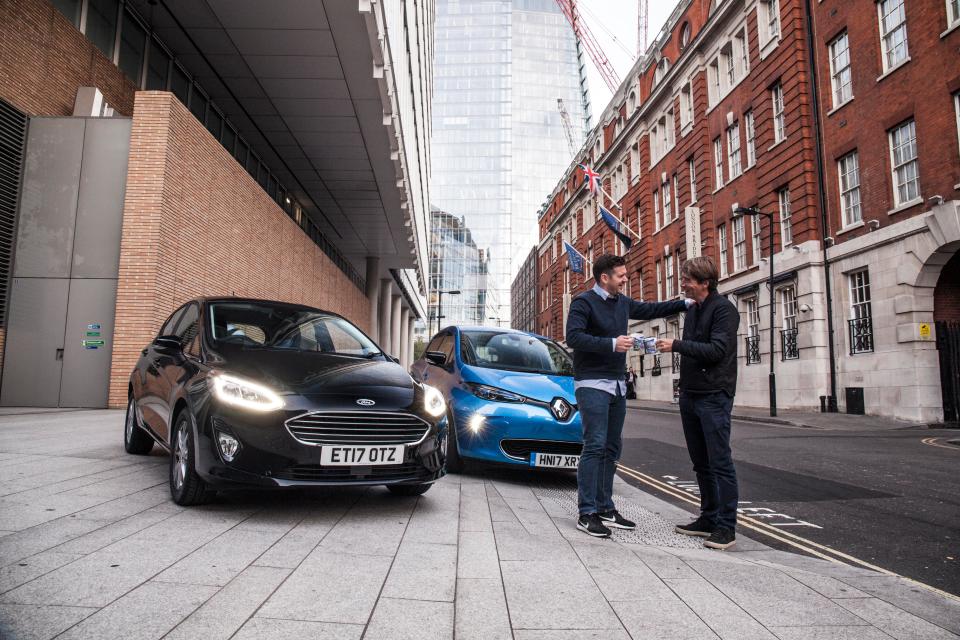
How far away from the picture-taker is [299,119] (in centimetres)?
1625

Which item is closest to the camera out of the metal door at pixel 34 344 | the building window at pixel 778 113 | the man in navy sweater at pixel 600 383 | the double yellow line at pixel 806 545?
the double yellow line at pixel 806 545

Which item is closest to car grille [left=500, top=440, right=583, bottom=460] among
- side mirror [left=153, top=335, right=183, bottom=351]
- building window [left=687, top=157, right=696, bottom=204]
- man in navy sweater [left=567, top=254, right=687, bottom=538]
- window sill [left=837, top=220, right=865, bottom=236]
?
man in navy sweater [left=567, top=254, right=687, bottom=538]

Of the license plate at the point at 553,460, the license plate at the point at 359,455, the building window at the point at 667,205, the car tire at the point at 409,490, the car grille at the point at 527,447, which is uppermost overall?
the building window at the point at 667,205

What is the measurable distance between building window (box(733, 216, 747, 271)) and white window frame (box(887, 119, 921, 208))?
23.0 feet

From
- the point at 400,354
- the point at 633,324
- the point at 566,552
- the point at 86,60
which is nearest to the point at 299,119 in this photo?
the point at 86,60

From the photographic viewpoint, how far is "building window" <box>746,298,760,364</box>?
22.2m

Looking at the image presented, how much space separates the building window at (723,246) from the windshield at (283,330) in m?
21.7

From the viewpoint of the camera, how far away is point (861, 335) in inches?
685

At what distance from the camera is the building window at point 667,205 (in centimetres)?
3097

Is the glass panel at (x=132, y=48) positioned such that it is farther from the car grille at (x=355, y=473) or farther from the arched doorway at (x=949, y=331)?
the arched doorway at (x=949, y=331)

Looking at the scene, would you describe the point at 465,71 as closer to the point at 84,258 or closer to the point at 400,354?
the point at 400,354

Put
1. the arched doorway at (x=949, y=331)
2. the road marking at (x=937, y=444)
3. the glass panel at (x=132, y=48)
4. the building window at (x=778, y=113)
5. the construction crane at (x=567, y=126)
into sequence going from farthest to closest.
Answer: the construction crane at (x=567, y=126), the building window at (x=778, y=113), the arched doorway at (x=949, y=331), the glass panel at (x=132, y=48), the road marking at (x=937, y=444)

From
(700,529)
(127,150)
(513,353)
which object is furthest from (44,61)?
(700,529)

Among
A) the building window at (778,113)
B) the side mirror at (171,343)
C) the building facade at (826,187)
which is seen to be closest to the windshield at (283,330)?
the side mirror at (171,343)
